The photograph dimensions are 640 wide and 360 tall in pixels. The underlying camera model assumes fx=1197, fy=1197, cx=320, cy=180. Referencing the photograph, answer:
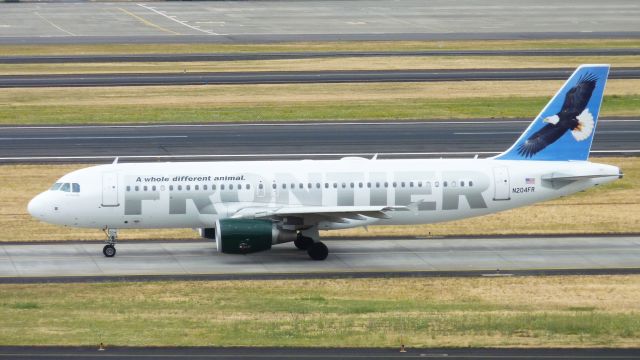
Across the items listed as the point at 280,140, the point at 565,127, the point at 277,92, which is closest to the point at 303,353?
the point at 565,127

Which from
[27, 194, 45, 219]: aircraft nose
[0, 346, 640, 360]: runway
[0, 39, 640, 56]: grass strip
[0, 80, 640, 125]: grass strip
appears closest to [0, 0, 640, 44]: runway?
[0, 39, 640, 56]: grass strip

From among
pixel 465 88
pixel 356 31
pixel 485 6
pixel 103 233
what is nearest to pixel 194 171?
pixel 103 233

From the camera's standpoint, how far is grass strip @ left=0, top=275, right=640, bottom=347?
34.2 meters

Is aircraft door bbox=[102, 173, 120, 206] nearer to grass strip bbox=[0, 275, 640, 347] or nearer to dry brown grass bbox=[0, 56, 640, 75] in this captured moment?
grass strip bbox=[0, 275, 640, 347]

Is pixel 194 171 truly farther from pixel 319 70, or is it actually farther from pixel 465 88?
pixel 319 70

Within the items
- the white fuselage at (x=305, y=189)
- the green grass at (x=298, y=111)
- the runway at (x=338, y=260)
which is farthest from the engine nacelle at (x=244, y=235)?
the green grass at (x=298, y=111)

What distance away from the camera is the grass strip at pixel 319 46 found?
114812mm

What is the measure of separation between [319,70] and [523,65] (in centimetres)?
1772

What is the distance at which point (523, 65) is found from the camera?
10319 cm

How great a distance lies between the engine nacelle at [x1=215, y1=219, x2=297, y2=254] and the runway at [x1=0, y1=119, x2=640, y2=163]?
22115 mm

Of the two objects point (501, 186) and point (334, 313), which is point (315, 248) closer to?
point (501, 186)

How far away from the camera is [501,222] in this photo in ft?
174

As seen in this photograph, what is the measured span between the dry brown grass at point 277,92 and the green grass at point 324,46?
2272 cm

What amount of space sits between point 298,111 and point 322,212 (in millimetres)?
38123
